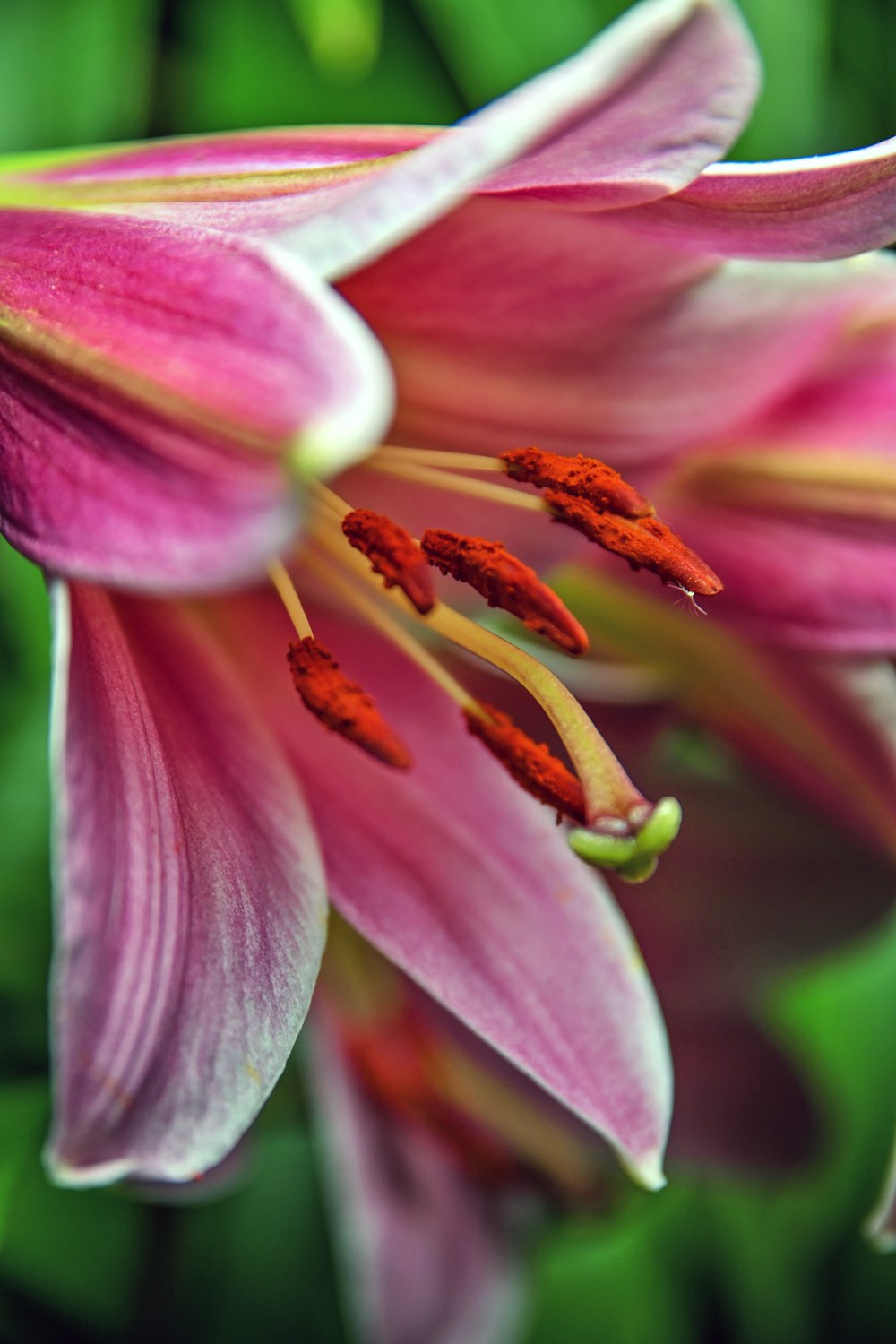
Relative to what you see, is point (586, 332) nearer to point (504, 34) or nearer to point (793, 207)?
point (793, 207)

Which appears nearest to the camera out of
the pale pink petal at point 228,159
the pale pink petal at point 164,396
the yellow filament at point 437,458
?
the pale pink petal at point 164,396

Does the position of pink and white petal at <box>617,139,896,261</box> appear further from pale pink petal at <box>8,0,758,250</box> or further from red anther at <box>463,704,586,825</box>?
red anther at <box>463,704,586,825</box>

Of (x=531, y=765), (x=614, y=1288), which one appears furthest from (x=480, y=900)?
(x=614, y=1288)

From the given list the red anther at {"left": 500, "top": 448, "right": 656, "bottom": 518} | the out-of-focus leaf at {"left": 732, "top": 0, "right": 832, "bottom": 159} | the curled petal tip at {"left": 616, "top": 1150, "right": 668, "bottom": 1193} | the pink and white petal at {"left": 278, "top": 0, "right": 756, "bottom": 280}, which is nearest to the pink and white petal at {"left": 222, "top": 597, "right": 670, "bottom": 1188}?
the curled petal tip at {"left": 616, "top": 1150, "right": 668, "bottom": 1193}

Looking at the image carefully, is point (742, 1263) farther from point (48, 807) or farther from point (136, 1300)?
point (48, 807)

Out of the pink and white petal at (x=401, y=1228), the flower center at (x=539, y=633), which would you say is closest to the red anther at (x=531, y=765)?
the flower center at (x=539, y=633)

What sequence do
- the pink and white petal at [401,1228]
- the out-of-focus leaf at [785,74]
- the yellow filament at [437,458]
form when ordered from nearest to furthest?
the yellow filament at [437,458], the pink and white petal at [401,1228], the out-of-focus leaf at [785,74]

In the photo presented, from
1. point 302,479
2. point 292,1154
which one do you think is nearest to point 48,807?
point 292,1154

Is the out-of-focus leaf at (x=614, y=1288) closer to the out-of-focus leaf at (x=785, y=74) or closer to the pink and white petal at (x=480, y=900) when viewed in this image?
the pink and white petal at (x=480, y=900)
